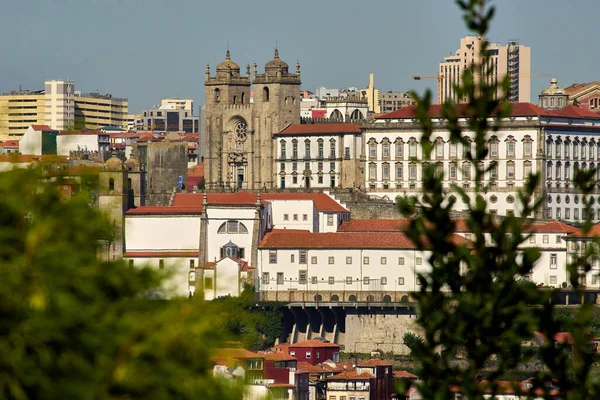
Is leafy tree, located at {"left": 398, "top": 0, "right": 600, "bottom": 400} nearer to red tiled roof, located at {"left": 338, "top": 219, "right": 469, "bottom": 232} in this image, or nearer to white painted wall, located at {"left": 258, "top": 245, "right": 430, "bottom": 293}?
white painted wall, located at {"left": 258, "top": 245, "right": 430, "bottom": 293}

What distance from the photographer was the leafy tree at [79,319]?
9.61 m

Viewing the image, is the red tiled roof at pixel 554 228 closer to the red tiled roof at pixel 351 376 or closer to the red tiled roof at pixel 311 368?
the red tiled roof at pixel 311 368

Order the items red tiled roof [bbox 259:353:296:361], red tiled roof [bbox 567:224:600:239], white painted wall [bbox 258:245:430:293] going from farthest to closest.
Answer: white painted wall [bbox 258:245:430:293] → red tiled roof [bbox 259:353:296:361] → red tiled roof [bbox 567:224:600:239]

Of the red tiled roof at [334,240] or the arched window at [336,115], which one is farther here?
the arched window at [336,115]

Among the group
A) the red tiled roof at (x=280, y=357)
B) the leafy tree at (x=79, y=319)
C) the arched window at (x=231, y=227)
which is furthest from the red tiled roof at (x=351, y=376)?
the leafy tree at (x=79, y=319)

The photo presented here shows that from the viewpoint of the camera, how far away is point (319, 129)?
141 meters

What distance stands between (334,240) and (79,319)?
338 feet

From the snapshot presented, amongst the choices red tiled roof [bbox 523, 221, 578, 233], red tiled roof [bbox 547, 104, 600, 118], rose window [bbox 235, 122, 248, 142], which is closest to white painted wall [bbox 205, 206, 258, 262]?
red tiled roof [bbox 523, 221, 578, 233]

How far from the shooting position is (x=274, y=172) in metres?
142

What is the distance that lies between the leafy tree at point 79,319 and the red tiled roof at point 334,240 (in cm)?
10057

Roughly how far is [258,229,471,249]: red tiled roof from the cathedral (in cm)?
2731

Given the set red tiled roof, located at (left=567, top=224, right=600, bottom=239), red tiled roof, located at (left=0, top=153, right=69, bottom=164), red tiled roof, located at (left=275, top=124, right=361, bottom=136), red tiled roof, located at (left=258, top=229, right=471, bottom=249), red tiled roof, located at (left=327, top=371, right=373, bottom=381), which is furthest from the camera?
red tiled roof, located at (left=275, top=124, right=361, bottom=136)

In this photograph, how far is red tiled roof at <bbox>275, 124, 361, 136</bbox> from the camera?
141 metres

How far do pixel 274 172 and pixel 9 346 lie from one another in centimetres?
13191
